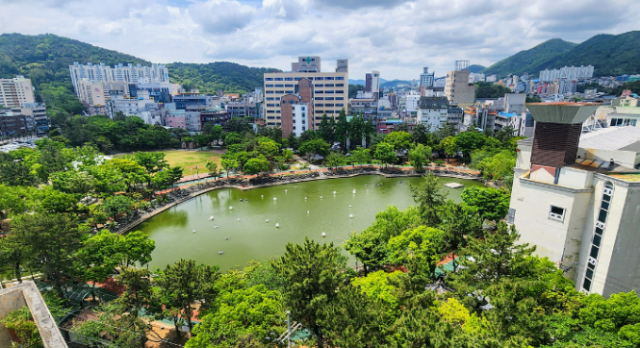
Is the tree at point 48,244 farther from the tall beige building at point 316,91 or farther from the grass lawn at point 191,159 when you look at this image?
the tall beige building at point 316,91

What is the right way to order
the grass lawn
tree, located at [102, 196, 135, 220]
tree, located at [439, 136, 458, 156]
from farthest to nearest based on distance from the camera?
tree, located at [439, 136, 458, 156]
the grass lawn
tree, located at [102, 196, 135, 220]

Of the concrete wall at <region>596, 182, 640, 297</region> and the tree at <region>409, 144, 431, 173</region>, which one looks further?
the tree at <region>409, 144, 431, 173</region>

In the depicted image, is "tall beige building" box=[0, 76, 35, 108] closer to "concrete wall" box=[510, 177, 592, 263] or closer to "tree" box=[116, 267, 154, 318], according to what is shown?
"tree" box=[116, 267, 154, 318]

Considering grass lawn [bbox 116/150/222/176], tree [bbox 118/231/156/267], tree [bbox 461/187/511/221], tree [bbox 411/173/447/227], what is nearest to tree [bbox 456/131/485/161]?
tree [bbox 461/187/511/221]

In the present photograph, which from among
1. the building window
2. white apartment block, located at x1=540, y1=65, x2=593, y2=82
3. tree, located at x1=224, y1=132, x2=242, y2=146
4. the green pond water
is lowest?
the green pond water

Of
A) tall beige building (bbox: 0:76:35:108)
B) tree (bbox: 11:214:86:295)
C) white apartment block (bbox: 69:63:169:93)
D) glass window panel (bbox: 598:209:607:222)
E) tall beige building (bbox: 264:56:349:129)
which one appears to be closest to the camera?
glass window panel (bbox: 598:209:607:222)

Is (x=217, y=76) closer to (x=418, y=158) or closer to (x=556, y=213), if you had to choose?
(x=418, y=158)

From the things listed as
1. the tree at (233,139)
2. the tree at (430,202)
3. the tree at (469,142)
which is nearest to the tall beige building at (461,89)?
the tree at (469,142)

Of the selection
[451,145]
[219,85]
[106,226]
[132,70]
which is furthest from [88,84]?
[451,145]
